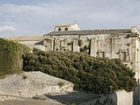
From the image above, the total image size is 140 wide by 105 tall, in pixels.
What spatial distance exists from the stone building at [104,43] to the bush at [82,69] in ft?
45.2

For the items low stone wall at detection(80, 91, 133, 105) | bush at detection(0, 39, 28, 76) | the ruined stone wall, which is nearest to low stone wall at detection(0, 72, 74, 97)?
bush at detection(0, 39, 28, 76)

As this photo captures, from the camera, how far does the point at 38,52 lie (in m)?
34.0

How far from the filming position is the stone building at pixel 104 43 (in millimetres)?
48188

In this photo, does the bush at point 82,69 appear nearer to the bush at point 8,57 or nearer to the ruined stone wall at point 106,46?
the bush at point 8,57

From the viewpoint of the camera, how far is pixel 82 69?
1286 inches

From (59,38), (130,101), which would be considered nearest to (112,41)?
(59,38)

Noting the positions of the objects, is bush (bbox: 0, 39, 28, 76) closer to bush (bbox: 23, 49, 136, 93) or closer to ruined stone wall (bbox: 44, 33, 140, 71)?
bush (bbox: 23, 49, 136, 93)

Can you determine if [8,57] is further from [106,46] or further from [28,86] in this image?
[106,46]

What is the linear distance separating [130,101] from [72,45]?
44.9 ft

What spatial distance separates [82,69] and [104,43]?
56.0 ft

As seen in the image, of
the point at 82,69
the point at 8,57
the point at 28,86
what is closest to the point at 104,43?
the point at 82,69

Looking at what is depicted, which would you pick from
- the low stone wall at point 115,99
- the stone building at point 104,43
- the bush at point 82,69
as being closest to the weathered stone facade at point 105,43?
the stone building at point 104,43

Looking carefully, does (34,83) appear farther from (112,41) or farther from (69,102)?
(112,41)

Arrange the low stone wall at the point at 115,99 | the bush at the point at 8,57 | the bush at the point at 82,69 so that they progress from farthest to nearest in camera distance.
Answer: the bush at the point at 82,69 < the bush at the point at 8,57 < the low stone wall at the point at 115,99
